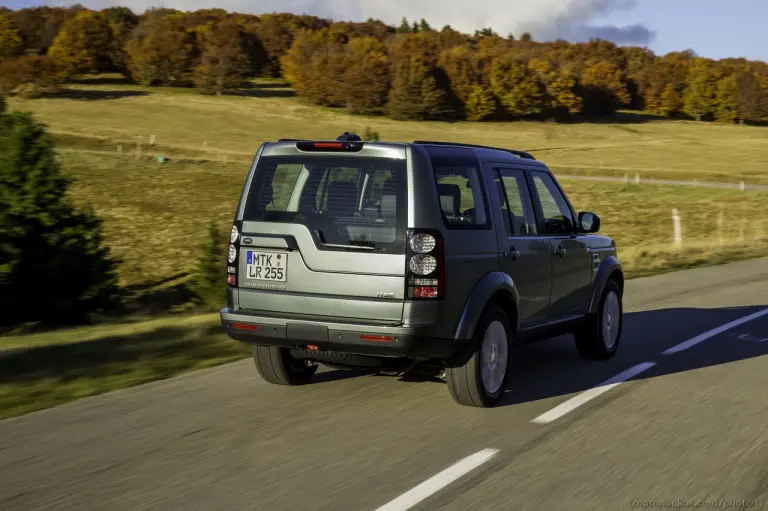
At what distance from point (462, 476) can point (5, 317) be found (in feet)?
54.6

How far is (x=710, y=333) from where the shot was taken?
10.3 meters

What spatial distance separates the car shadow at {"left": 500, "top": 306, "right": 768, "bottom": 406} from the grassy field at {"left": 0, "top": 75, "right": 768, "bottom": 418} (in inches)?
111

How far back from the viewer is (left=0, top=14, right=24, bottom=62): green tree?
4252 inches

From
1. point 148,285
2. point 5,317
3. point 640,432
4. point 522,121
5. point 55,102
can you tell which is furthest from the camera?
point 522,121

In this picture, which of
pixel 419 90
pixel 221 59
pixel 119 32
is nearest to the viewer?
pixel 419 90

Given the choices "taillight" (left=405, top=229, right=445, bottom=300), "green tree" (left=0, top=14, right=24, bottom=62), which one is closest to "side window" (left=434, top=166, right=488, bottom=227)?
"taillight" (left=405, top=229, right=445, bottom=300)

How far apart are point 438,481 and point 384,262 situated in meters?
1.58

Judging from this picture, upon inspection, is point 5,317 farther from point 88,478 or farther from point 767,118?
point 767,118

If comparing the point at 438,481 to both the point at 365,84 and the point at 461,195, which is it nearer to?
the point at 461,195

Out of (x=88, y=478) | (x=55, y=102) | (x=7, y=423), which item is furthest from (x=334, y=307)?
(x=55, y=102)

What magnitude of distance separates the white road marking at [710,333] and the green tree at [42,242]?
12908 mm

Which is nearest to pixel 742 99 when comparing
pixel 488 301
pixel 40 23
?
pixel 40 23

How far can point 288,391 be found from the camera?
23.6ft

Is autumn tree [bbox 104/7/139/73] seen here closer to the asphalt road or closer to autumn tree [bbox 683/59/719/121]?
autumn tree [bbox 683/59/719/121]
